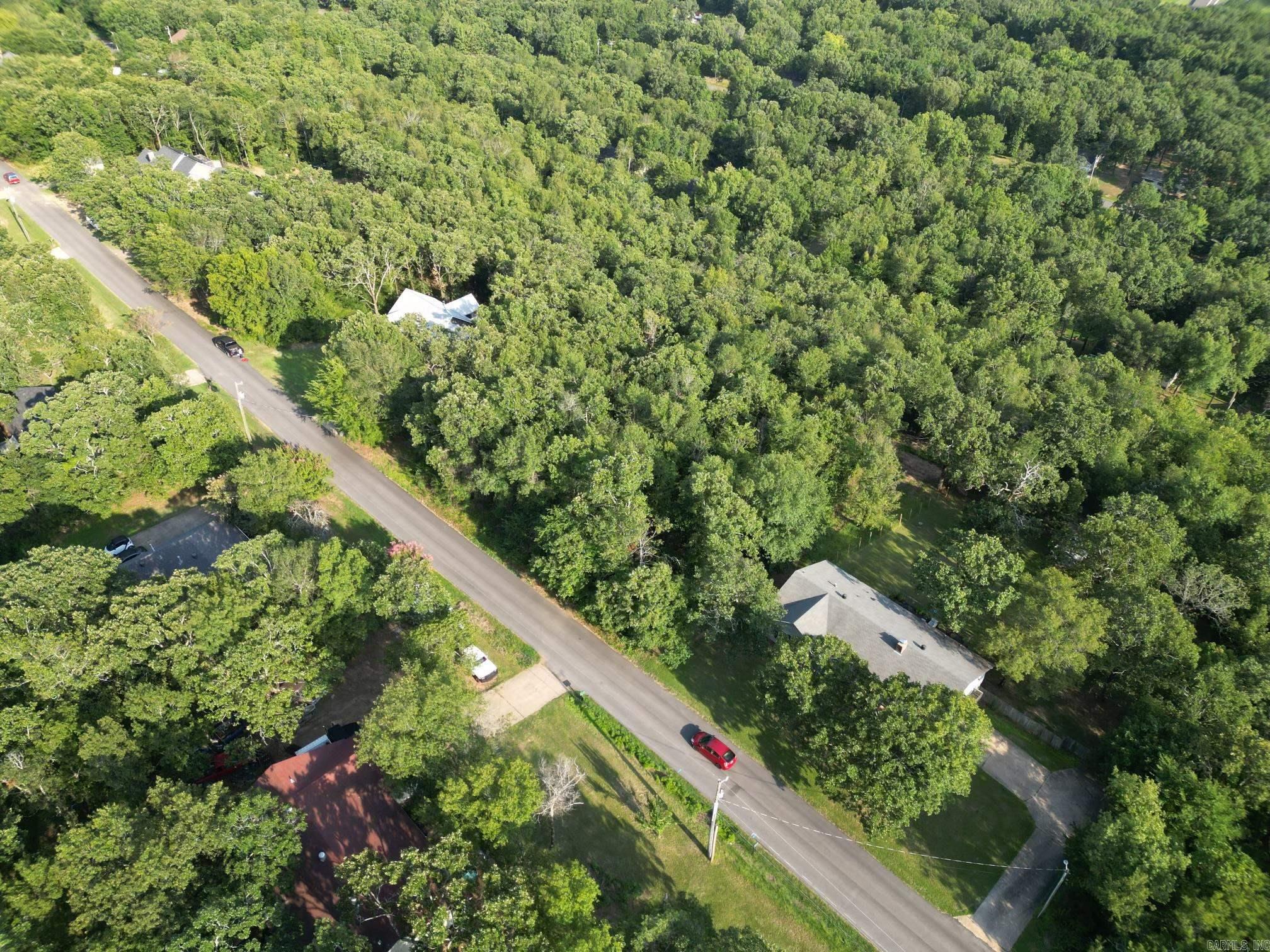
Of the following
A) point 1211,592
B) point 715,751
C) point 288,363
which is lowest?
point 288,363

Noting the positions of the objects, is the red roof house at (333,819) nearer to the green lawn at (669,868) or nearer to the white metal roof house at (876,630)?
the green lawn at (669,868)

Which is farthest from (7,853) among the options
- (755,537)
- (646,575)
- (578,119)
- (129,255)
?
(578,119)

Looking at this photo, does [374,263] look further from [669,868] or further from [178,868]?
[669,868]

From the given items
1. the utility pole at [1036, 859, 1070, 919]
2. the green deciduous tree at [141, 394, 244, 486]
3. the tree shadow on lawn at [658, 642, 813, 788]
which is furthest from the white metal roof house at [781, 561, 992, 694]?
the green deciduous tree at [141, 394, 244, 486]

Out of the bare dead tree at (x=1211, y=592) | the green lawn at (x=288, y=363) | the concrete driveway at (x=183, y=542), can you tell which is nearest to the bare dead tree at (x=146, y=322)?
the green lawn at (x=288, y=363)


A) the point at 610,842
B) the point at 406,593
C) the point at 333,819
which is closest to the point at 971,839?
the point at 610,842

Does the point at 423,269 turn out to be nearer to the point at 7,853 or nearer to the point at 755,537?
the point at 755,537

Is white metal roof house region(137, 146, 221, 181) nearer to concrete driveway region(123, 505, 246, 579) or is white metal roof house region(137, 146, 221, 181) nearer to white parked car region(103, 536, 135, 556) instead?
concrete driveway region(123, 505, 246, 579)
